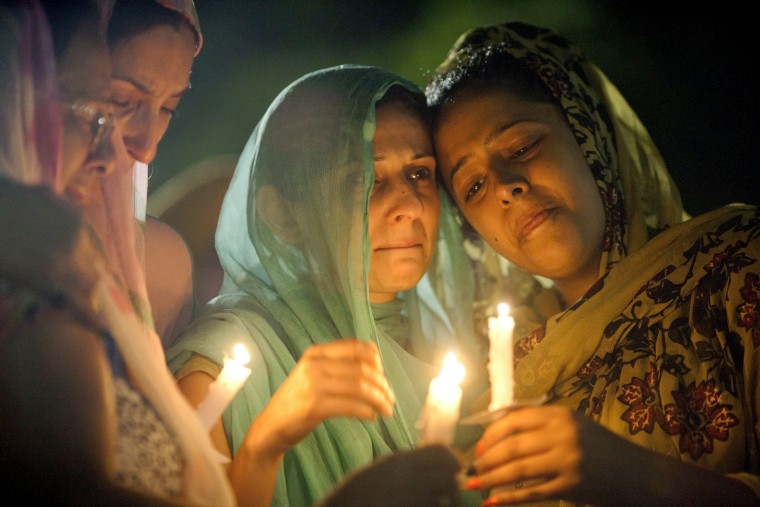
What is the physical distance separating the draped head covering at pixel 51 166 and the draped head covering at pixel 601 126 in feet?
4.74

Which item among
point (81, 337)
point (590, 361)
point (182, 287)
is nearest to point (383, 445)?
point (590, 361)

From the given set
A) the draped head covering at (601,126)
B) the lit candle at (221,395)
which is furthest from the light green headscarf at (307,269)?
the lit candle at (221,395)

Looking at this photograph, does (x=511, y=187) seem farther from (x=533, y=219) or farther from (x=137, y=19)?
(x=137, y=19)

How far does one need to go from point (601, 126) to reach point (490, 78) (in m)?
0.43

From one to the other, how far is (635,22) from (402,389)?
7.14ft

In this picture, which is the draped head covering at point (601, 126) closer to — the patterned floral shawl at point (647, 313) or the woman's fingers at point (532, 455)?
Result: the patterned floral shawl at point (647, 313)

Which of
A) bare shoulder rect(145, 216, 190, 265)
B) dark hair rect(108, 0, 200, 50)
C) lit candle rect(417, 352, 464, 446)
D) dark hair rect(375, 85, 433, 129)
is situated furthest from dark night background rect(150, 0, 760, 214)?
lit candle rect(417, 352, 464, 446)

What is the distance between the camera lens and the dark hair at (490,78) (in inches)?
87.6

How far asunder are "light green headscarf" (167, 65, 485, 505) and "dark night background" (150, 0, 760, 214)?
414mm

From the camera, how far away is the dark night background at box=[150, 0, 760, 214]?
2430 millimetres

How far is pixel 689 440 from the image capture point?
1.59 metres

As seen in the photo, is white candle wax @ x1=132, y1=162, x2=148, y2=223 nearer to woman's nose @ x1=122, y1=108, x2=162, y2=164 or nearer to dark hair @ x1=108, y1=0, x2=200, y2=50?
woman's nose @ x1=122, y1=108, x2=162, y2=164

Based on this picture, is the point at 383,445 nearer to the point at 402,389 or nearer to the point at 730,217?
the point at 402,389

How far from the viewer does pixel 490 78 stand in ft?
7.36
